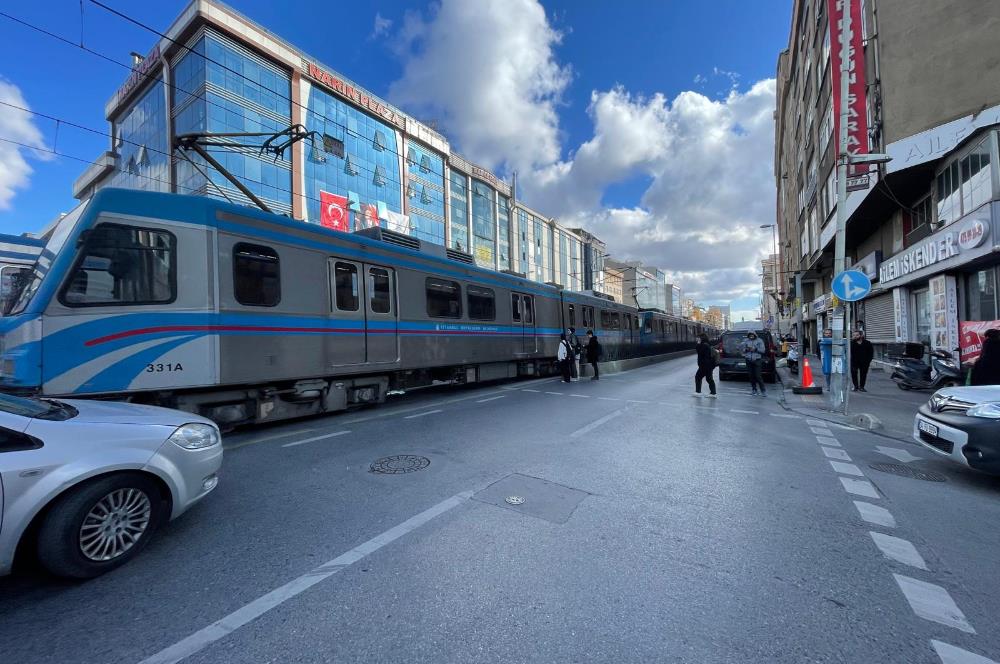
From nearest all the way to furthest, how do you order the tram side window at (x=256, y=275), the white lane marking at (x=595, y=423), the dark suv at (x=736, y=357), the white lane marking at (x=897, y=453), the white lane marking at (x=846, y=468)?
the white lane marking at (x=846, y=468)
the white lane marking at (x=897, y=453)
the tram side window at (x=256, y=275)
the white lane marking at (x=595, y=423)
the dark suv at (x=736, y=357)

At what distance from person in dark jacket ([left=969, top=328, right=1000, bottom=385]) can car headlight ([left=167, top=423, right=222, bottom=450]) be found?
1129cm

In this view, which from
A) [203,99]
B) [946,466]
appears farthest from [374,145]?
[946,466]

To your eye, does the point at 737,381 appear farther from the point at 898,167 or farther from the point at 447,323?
the point at 447,323

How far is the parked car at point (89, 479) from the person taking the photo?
97.7 inches

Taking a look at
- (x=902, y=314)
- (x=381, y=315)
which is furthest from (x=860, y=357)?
(x=381, y=315)

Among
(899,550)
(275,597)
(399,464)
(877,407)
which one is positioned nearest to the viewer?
(275,597)

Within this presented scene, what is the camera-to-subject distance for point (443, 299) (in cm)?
1046

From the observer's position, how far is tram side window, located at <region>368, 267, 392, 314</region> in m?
8.48

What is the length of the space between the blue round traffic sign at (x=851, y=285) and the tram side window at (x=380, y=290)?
368 inches

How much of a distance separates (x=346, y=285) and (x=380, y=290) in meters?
0.85

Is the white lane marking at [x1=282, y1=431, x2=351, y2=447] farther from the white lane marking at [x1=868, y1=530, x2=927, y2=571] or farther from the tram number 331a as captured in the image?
the white lane marking at [x1=868, y1=530, x2=927, y2=571]

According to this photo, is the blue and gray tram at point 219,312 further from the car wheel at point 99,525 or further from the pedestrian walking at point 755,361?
the pedestrian walking at point 755,361

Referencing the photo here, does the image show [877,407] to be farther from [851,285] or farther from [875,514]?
[875,514]

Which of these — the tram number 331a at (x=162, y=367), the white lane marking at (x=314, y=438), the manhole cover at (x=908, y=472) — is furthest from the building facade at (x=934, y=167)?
the tram number 331a at (x=162, y=367)
